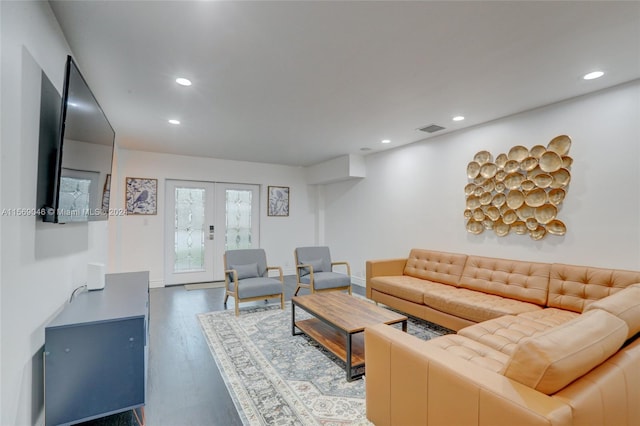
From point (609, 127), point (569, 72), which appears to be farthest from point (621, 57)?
point (609, 127)

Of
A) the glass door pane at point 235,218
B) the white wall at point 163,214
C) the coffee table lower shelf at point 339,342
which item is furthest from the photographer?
the glass door pane at point 235,218

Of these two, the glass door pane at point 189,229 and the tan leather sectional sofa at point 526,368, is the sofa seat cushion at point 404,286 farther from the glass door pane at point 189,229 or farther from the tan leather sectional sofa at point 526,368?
the glass door pane at point 189,229

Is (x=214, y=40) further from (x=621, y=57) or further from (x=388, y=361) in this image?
(x=621, y=57)

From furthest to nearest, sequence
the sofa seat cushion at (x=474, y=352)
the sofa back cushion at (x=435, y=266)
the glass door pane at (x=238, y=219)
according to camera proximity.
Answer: the glass door pane at (x=238, y=219), the sofa back cushion at (x=435, y=266), the sofa seat cushion at (x=474, y=352)

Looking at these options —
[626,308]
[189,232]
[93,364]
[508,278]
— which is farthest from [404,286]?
[189,232]

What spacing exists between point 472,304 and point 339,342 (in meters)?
1.38

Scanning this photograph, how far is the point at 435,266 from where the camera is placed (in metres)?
4.09

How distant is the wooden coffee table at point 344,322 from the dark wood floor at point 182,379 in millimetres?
934

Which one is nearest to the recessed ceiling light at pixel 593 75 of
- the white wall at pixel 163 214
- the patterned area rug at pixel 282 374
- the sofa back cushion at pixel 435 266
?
the sofa back cushion at pixel 435 266

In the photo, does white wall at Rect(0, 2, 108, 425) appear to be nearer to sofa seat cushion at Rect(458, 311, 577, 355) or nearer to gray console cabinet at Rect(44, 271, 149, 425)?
gray console cabinet at Rect(44, 271, 149, 425)

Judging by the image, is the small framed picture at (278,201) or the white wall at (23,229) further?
the small framed picture at (278,201)

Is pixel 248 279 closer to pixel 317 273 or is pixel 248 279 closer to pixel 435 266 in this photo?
pixel 317 273

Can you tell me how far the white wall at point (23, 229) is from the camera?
1.31 metres

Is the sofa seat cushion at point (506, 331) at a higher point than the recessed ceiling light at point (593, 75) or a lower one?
lower
